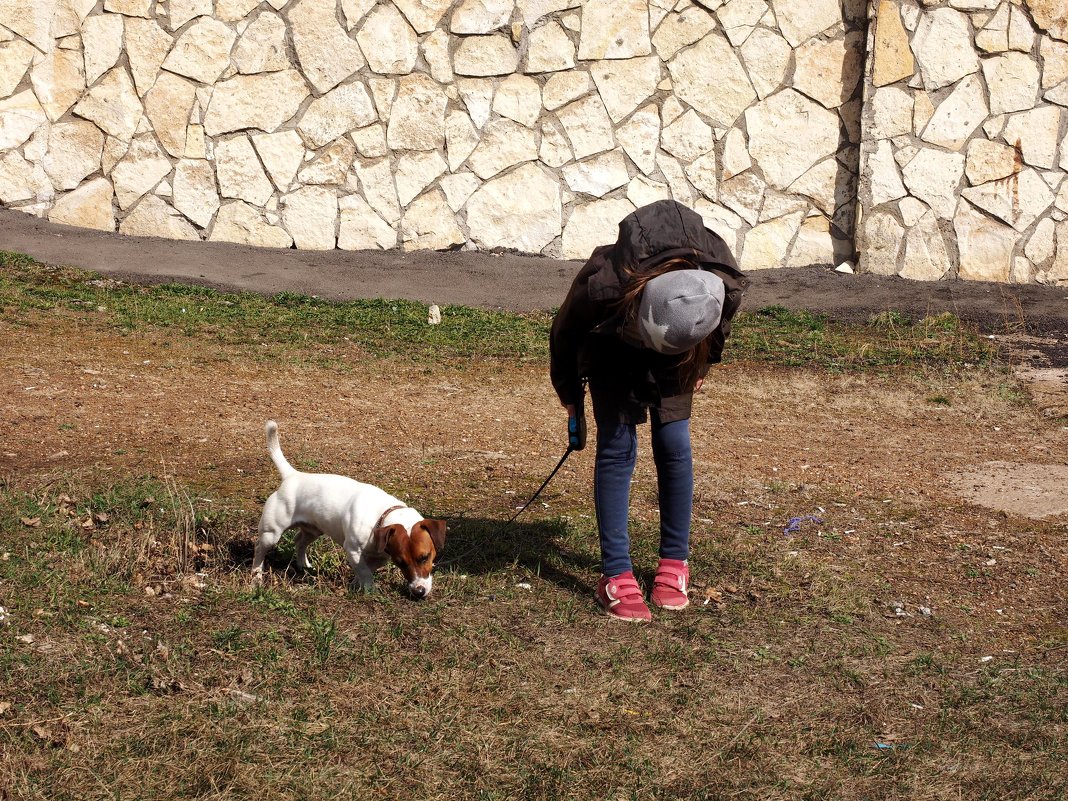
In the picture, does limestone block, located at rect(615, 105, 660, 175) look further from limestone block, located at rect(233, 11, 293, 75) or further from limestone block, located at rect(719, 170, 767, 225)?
limestone block, located at rect(233, 11, 293, 75)

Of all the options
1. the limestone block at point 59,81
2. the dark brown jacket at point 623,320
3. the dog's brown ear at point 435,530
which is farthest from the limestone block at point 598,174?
the dog's brown ear at point 435,530

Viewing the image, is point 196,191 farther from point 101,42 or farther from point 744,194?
point 744,194

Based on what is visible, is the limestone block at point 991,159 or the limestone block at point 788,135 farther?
the limestone block at point 788,135

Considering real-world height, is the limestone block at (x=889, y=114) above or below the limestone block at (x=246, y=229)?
above

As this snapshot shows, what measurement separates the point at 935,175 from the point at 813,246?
1.38 metres

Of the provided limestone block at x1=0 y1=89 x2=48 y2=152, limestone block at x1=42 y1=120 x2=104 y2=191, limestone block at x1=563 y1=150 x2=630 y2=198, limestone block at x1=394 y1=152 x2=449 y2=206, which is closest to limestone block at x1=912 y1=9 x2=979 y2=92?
limestone block at x1=563 y1=150 x2=630 y2=198

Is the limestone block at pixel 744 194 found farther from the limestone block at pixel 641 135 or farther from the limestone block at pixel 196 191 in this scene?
the limestone block at pixel 196 191

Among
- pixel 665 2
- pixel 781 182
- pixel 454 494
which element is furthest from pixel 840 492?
pixel 665 2

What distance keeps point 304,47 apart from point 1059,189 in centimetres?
772

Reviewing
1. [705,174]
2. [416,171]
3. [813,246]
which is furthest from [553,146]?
[813,246]

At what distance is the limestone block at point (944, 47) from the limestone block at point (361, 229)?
562 centimetres

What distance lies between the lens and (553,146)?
11672 mm

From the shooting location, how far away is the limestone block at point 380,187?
38.1 feet

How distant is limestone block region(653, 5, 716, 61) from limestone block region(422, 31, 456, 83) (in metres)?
2.12
